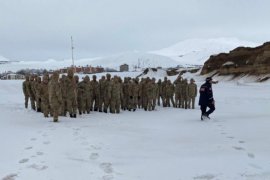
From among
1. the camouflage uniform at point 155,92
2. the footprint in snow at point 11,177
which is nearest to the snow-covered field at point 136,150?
the footprint in snow at point 11,177

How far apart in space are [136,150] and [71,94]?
8.37m

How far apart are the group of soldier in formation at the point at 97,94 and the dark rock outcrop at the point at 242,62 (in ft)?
90.8

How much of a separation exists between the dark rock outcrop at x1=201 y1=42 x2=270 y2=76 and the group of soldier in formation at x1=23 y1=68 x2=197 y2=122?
27.7m

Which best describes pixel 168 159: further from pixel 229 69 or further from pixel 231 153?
pixel 229 69

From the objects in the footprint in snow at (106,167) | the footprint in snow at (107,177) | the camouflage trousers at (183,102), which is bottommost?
the camouflage trousers at (183,102)

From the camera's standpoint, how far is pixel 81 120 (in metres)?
16.8

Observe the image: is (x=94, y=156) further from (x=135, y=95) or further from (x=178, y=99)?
(x=178, y=99)

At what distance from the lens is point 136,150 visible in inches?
398

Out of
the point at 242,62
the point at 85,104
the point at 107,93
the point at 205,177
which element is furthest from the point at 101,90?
the point at 242,62

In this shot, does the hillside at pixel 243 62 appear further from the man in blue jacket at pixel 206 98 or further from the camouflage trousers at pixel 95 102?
the man in blue jacket at pixel 206 98

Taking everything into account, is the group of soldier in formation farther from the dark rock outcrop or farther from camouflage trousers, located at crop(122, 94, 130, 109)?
the dark rock outcrop

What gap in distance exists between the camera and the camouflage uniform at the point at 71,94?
702 inches

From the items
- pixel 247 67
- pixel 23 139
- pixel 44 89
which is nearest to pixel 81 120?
pixel 44 89

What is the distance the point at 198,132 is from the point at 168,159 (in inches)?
166
